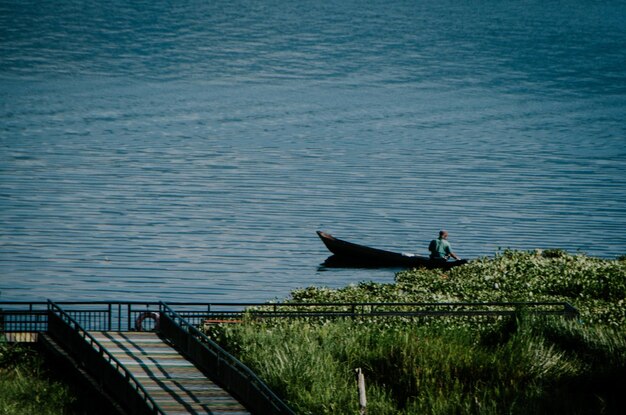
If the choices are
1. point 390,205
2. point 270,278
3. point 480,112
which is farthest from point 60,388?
point 480,112

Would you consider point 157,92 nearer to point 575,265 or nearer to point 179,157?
point 179,157

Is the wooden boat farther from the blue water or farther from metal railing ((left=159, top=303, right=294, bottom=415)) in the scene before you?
metal railing ((left=159, top=303, right=294, bottom=415))

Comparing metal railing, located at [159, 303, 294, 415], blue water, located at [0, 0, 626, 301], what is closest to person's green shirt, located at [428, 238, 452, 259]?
blue water, located at [0, 0, 626, 301]

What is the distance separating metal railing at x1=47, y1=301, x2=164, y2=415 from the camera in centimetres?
2492

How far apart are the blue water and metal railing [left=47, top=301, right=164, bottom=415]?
2719 cm

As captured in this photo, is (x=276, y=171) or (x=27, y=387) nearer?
(x=27, y=387)

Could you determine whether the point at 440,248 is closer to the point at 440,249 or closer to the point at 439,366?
the point at 440,249

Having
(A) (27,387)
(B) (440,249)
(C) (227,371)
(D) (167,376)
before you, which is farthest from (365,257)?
(C) (227,371)

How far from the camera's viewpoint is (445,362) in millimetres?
28766

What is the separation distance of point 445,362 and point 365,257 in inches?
1363

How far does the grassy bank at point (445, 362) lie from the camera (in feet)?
86.6

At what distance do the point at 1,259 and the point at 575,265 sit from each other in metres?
39.2

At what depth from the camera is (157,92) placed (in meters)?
178

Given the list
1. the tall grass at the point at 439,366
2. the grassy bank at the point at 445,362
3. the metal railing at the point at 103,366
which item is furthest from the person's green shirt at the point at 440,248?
the metal railing at the point at 103,366
